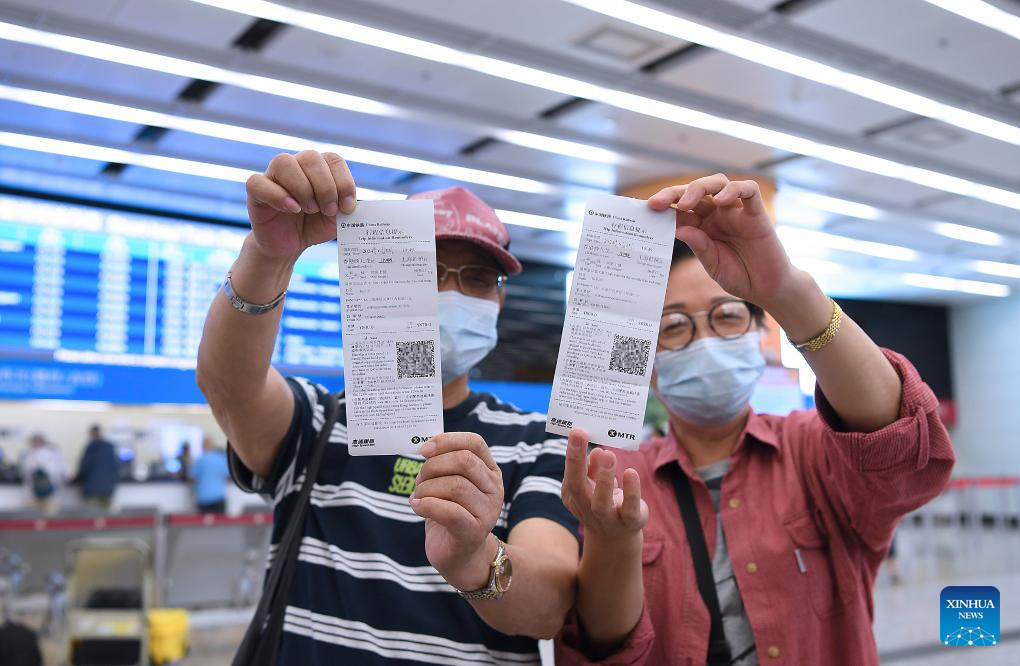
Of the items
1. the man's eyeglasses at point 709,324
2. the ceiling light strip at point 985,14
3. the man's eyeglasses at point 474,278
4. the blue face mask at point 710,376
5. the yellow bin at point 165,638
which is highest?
the ceiling light strip at point 985,14

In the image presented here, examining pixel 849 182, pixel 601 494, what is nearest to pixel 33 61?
pixel 601 494

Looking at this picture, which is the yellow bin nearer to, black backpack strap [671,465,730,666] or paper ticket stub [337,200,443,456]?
black backpack strap [671,465,730,666]

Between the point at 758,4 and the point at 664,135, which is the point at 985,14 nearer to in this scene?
the point at 758,4

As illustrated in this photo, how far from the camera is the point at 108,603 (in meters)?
4.62

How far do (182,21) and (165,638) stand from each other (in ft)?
13.1

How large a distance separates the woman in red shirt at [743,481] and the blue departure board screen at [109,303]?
25.0ft

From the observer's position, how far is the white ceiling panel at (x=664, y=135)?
25.2 feet

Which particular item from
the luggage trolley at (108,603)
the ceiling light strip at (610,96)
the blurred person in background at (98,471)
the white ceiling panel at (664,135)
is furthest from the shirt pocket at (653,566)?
the blurred person in background at (98,471)

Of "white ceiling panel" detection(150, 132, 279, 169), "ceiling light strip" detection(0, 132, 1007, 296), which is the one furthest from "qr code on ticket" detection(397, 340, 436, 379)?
"white ceiling panel" detection(150, 132, 279, 169)

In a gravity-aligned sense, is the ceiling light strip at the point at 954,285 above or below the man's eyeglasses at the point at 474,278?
above

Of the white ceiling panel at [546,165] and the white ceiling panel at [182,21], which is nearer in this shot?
the white ceiling panel at [182,21]

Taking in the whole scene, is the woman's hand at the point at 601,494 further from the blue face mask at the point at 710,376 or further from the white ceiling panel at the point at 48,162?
the white ceiling panel at the point at 48,162

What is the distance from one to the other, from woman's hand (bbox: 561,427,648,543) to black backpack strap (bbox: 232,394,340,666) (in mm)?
482

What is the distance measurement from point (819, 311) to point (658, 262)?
0.86 ft
